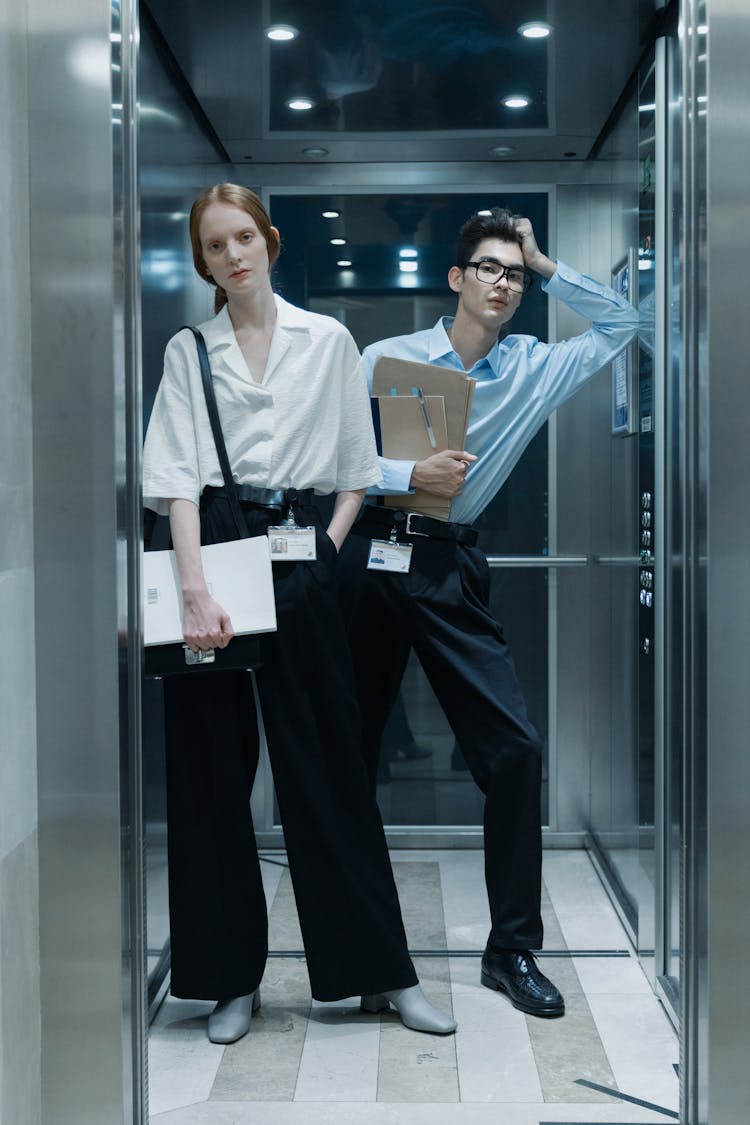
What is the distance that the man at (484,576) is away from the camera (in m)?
2.91

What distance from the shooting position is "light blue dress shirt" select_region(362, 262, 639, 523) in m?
3.19

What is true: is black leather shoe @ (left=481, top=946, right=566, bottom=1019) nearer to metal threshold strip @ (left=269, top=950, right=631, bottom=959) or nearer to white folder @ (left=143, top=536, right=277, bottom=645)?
metal threshold strip @ (left=269, top=950, right=631, bottom=959)

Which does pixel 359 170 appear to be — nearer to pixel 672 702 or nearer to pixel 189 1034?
pixel 672 702

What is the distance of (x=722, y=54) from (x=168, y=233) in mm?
1600

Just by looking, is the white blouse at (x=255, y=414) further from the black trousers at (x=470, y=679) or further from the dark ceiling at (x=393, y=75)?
the dark ceiling at (x=393, y=75)

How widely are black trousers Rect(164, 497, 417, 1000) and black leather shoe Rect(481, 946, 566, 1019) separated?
0.29 meters

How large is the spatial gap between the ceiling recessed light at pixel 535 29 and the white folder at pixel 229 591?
1405mm

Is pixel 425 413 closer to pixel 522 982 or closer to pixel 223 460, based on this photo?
pixel 223 460

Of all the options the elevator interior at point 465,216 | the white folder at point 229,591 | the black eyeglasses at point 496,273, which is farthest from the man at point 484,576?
the white folder at point 229,591

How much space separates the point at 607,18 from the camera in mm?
2881

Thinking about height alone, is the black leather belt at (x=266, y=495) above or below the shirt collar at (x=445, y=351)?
below

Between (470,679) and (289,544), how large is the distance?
0.59 m

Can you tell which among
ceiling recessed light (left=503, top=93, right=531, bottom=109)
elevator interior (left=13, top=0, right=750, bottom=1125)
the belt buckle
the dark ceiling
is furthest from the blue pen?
ceiling recessed light (left=503, top=93, right=531, bottom=109)

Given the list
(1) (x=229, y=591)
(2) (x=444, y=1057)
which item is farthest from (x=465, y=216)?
(2) (x=444, y=1057)
